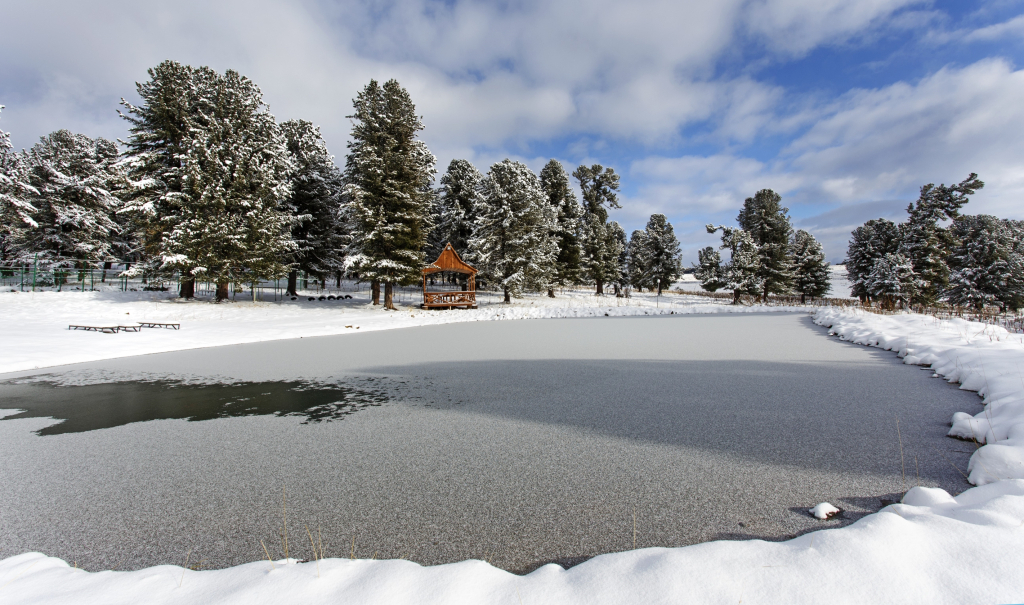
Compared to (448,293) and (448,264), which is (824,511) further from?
(448,264)

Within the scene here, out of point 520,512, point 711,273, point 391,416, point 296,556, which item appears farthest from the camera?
point 711,273

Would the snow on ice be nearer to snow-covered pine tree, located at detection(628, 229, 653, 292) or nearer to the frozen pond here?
the frozen pond

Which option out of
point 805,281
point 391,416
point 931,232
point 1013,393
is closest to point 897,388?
point 1013,393

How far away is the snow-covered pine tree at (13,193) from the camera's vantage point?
907 inches

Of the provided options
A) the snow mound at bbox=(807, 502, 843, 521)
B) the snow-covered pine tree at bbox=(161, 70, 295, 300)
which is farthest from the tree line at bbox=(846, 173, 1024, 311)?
the snow-covered pine tree at bbox=(161, 70, 295, 300)

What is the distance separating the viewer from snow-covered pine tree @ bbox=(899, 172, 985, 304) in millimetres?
31953

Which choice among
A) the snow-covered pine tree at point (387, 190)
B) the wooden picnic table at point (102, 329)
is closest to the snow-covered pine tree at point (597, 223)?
the snow-covered pine tree at point (387, 190)

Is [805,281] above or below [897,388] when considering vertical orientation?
above

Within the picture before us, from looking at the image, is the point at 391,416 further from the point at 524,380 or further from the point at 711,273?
the point at 711,273

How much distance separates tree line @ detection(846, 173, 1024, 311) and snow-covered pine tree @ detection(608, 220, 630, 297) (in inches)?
777

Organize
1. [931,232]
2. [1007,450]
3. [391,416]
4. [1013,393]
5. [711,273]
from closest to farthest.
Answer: [1007,450] < [1013,393] < [391,416] < [931,232] < [711,273]

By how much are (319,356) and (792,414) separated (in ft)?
27.1

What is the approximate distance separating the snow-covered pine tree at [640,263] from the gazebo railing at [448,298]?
2921cm

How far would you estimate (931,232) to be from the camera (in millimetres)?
32125
